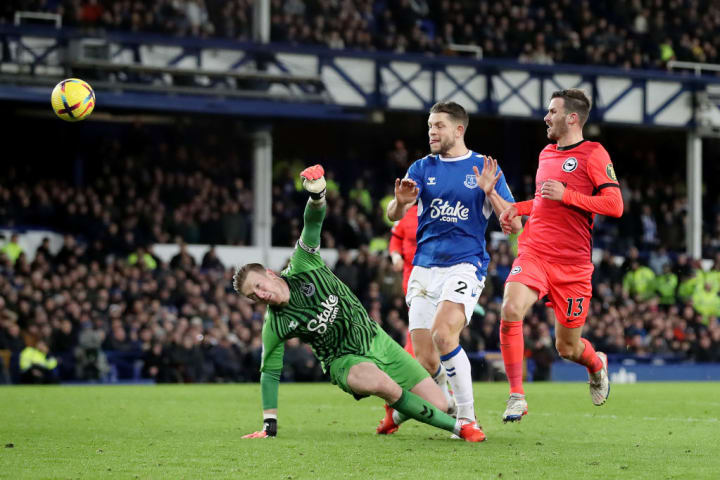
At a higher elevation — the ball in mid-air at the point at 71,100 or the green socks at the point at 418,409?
the ball in mid-air at the point at 71,100

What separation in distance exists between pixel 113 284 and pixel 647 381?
10.6 m

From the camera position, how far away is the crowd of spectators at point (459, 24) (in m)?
26.3

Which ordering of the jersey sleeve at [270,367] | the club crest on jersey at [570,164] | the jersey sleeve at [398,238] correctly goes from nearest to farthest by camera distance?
1. the jersey sleeve at [270,367]
2. the club crest on jersey at [570,164]
3. the jersey sleeve at [398,238]

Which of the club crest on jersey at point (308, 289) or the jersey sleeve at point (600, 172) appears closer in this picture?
the club crest on jersey at point (308, 289)

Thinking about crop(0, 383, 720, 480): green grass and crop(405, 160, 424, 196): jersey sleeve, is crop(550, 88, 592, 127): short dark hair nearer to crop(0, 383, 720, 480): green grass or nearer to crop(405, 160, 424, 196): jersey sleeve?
crop(405, 160, 424, 196): jersey sleeve

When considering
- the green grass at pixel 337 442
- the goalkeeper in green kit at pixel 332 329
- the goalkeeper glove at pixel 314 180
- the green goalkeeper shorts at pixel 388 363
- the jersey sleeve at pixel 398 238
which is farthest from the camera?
the jersey sleeve at pixel 398 238

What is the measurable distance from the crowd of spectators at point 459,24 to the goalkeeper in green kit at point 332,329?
16.8 meters

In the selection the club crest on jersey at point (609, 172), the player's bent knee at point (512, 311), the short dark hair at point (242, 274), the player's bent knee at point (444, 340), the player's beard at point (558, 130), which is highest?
the player's beard at point (558, 130)

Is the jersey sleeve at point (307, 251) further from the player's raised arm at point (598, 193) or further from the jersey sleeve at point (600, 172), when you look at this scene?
the jersey sleeve at point (600, 172)

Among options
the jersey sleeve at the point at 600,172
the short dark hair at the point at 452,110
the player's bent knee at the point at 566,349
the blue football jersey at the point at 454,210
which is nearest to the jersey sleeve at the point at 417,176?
the blue football jersey at the point at 454,210

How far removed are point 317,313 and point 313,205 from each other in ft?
2.72

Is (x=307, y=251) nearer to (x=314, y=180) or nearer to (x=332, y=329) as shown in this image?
(x=332, y=329)

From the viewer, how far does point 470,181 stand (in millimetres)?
9523

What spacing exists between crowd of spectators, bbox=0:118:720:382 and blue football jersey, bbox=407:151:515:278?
1037cm
